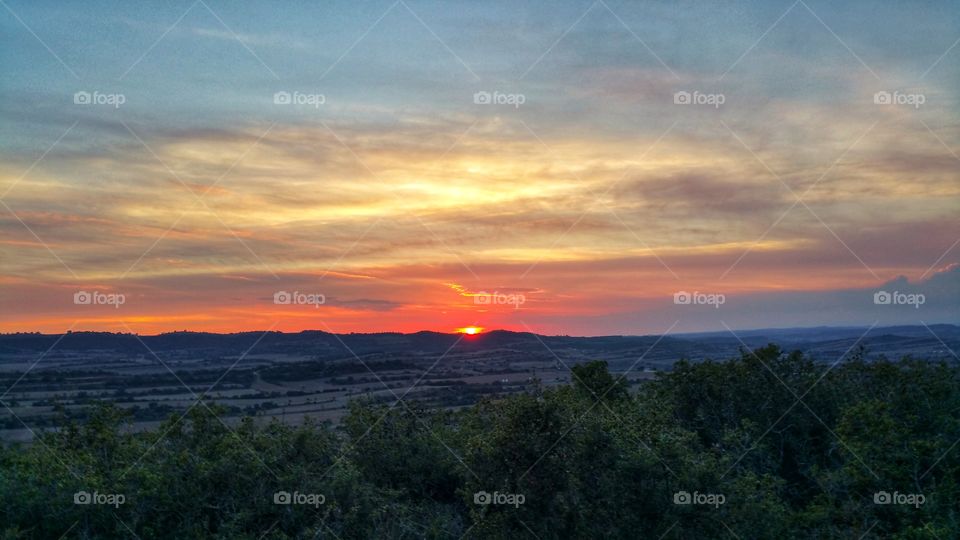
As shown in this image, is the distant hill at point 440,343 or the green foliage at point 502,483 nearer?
the green foliage at point 502,483

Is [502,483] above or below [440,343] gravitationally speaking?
below

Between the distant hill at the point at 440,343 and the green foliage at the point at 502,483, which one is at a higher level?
the distant hill at the point at 440,343

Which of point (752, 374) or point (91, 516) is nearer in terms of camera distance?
point (91, 516)

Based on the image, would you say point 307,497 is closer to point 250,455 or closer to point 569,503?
point 250,455

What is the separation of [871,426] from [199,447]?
21968mm

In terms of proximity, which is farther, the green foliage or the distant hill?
the distant hill

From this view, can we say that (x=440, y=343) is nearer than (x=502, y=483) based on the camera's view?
No

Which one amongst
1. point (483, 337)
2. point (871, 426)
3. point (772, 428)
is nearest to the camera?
point (871, 426)

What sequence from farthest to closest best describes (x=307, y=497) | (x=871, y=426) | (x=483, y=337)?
(x=483, y=337) → (x=871, y=426) → (x=307, y=497)

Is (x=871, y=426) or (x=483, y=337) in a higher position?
(x=483, y=337)

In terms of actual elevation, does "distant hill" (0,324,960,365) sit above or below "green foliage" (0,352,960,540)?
above

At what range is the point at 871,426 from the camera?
23.9m

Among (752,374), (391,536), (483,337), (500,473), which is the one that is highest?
(483,337)

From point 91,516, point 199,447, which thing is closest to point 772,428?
point 199,447
